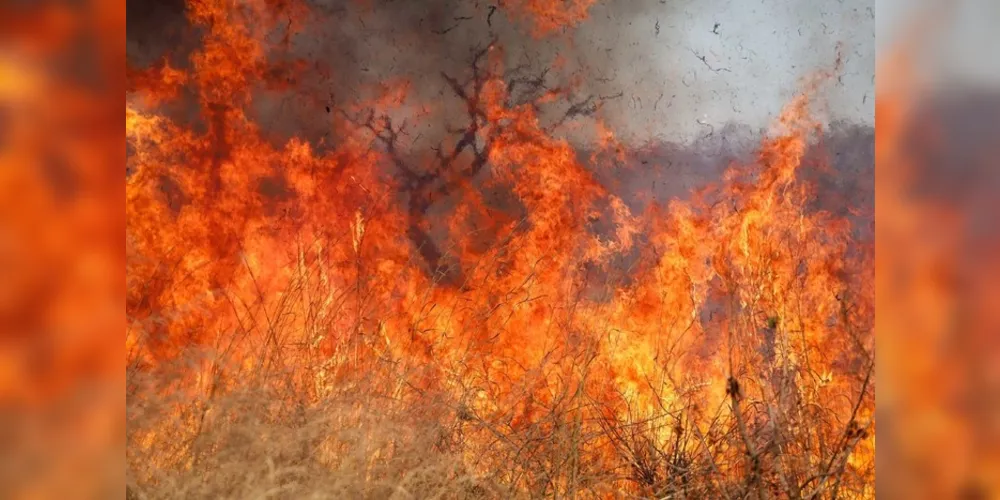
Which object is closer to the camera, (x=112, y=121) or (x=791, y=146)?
(x=112, y=121)

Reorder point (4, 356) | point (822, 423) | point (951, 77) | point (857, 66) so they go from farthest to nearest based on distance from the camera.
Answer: point (857, 66), point (822, 423), point (951, 77), point (4, 356)

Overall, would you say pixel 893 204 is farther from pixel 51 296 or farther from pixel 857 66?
pixel 857 66

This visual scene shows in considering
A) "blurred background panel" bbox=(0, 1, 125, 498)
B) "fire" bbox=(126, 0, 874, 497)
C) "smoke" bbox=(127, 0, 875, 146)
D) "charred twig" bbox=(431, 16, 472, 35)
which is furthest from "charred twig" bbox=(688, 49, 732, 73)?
"blurred background panel" bbox=(0, 1, 125, 498)

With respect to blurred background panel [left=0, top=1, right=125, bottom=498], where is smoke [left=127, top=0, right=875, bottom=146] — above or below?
above

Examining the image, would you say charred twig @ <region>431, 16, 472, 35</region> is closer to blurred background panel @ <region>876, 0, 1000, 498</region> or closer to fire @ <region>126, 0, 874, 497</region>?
fire @ <region>126, 0, 874, 497</region>

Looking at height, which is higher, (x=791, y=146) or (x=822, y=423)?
(x=791, y=146)

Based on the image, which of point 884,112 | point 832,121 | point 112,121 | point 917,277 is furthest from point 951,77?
point 832,121

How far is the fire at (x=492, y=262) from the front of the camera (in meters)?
2.63

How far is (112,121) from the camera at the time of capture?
67 centimetres

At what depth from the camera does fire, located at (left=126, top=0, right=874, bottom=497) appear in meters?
2.63

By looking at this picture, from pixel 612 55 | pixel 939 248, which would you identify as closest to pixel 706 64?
pixel 612 55

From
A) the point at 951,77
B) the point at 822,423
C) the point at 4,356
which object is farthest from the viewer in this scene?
the point at 822,423

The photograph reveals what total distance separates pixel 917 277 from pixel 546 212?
6.82 ft

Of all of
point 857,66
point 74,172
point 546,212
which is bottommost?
point 74,172
